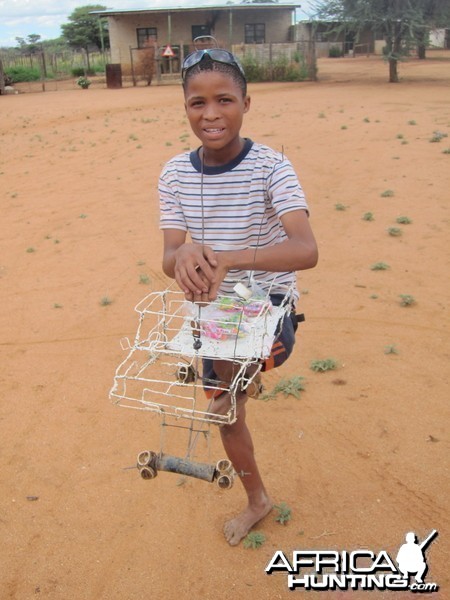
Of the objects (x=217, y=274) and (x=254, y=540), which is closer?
(x=217, y=274)

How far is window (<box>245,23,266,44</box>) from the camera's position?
33625mm

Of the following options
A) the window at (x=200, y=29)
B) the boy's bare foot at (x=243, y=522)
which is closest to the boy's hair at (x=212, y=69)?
the boy's bare foot at (x=243, y=522)

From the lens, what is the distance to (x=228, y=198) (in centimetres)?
230

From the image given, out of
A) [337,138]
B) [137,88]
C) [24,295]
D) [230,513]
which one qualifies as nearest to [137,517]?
[230,513]

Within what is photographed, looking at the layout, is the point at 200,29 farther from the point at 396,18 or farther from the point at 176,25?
the point at 396,18

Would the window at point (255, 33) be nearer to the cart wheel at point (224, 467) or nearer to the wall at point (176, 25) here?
the wall at point (176, 25)

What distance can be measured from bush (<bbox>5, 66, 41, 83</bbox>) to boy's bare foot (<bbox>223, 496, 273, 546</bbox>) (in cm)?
3494

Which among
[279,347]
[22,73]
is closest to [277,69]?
[22,73]

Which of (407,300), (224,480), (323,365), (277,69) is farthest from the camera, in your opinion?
(277,69)

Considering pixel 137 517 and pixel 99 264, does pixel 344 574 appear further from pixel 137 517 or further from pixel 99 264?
pixel 99 264

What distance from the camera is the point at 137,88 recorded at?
2734 centimetres

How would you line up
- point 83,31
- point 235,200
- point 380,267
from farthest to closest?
point 83,31 → point 380,267 → point 235,200

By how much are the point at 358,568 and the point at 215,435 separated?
1275mm

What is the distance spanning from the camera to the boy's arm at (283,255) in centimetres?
199
